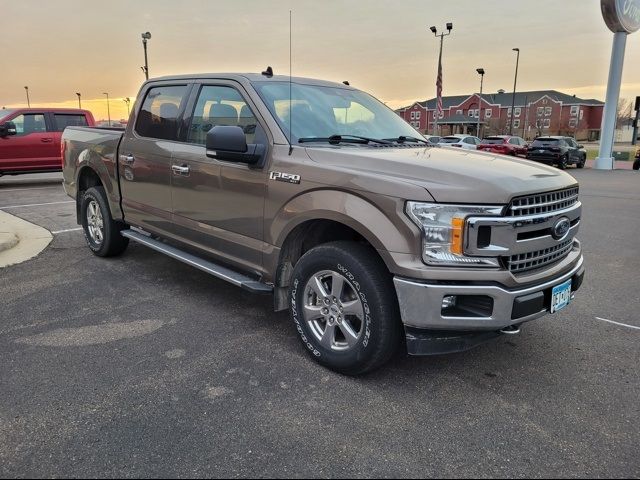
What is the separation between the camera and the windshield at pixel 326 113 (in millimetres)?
3914

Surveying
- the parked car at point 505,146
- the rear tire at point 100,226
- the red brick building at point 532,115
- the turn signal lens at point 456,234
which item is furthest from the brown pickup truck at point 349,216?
the red brick building at point 532,115

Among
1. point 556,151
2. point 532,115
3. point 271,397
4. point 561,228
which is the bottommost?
point 271,397

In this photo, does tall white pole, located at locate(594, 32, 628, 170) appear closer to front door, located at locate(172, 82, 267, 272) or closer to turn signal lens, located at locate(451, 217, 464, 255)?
front door, located at locate(172, 82, 267, 272)

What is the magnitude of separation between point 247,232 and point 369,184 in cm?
125

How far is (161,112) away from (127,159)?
2.12 feet

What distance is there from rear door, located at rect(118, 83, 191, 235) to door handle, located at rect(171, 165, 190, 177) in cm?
10

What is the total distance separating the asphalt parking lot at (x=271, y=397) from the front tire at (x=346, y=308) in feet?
0.60

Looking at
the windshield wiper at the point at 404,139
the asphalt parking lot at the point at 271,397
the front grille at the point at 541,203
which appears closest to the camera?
the asphalt parking lot at the point at 271,397

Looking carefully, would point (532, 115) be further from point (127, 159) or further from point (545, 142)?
point (127, 159)

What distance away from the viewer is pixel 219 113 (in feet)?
14.3

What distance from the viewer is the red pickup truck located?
43.3 ft

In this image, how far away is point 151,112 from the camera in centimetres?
514

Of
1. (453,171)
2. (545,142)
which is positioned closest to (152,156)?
(453,171)

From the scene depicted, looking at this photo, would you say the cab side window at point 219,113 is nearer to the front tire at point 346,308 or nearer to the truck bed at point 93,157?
the front tire at point 346,308
